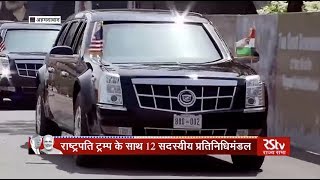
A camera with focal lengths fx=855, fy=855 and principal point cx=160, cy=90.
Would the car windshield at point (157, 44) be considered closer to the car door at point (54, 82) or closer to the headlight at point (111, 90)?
the headlight at point (111, 90)

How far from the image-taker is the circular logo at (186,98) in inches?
356

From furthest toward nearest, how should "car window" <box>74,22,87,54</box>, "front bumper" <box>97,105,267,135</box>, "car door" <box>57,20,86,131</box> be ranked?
"car window" <box>74,22,87,54</box> < "car door" <box>57,20,86,131</box> < "front bumper" <box>97,105,267,135</box>

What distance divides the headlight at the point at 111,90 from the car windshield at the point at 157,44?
718 mm

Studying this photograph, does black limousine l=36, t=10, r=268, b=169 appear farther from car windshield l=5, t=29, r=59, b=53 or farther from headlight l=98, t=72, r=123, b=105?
car windshield l=5, t=29, r=59, b=53

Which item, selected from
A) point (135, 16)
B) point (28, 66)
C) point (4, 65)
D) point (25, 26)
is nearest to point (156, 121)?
point (135, 16)

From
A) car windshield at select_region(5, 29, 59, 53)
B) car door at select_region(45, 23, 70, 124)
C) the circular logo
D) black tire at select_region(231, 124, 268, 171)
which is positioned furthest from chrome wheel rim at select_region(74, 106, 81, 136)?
car windshield at select_region(5, 29, 59, 53)

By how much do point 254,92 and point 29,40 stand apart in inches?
440

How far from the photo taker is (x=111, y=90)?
908 cm

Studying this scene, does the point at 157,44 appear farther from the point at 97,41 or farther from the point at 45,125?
the point at 45,125

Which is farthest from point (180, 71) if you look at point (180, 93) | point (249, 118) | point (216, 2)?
point (216, 2)

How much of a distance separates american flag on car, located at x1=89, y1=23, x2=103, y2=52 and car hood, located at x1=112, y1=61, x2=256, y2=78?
53 cm

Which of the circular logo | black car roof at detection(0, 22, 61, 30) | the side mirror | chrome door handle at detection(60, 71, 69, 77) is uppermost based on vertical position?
black car roof at detection(0, 22, 61, 30)

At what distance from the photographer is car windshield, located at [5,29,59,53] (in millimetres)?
19469

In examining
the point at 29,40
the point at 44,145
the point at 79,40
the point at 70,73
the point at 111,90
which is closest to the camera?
the point at 111,90
